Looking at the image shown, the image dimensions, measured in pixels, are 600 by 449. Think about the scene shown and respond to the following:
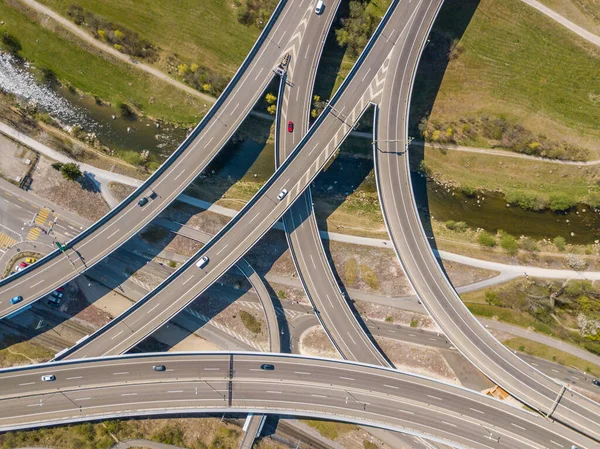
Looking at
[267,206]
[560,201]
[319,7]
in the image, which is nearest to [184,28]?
[319,7]

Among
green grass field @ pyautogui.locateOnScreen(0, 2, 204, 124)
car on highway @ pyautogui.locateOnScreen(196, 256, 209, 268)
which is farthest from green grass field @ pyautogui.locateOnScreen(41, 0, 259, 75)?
car on highway @ pyautogui.locateOnScreen(196, 256, 209, 268)

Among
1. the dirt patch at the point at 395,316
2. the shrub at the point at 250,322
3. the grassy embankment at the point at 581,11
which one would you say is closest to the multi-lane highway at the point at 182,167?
the shrub at the point at 250,322

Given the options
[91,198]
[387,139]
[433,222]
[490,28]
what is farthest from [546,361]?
[91,198]

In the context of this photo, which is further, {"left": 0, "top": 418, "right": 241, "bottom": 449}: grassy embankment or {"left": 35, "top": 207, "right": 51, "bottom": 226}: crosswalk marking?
{"left": 35, "top": 207, "right": 51, "bottom": 226}: crosswalk marking

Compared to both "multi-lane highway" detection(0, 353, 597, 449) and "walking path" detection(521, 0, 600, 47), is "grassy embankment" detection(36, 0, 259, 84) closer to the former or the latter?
"walking path" detection(521, 0, 600, 47)

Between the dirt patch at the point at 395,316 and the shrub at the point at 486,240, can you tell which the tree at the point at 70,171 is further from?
the shrub at the point at 486,240

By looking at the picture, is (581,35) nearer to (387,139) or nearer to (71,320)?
(387,139)
